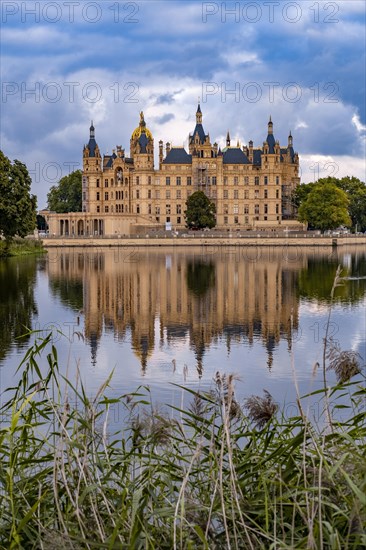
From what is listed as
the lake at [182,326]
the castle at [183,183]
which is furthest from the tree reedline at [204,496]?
the castle at [183,183]

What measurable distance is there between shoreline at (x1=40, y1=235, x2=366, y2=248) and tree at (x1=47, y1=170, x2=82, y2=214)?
2686 centimetres

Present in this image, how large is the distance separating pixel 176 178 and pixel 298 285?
76029 mm

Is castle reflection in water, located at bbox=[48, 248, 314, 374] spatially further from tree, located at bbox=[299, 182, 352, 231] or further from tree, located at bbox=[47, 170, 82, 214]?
tree, located at bbox=[47, 170, 82, 214]

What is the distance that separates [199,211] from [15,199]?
155 ft

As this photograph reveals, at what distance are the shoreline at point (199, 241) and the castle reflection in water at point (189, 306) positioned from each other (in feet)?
153

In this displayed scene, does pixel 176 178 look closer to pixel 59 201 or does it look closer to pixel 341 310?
pixel 59 201

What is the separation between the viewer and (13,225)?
5078 cm

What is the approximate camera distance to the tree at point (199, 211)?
9562cm

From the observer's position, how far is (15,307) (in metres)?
22.6

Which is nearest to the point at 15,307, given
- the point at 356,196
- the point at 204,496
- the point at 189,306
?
the point at 189,306

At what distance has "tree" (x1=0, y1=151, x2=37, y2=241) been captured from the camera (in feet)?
162

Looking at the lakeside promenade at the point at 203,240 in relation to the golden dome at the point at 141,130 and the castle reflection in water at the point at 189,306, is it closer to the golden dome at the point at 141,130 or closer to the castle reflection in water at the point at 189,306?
the golden dome at the point at 141,130

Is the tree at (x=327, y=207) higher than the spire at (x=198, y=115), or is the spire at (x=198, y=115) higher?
the spire at (x=198, y=115)

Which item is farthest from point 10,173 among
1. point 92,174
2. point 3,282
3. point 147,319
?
point 92,174
